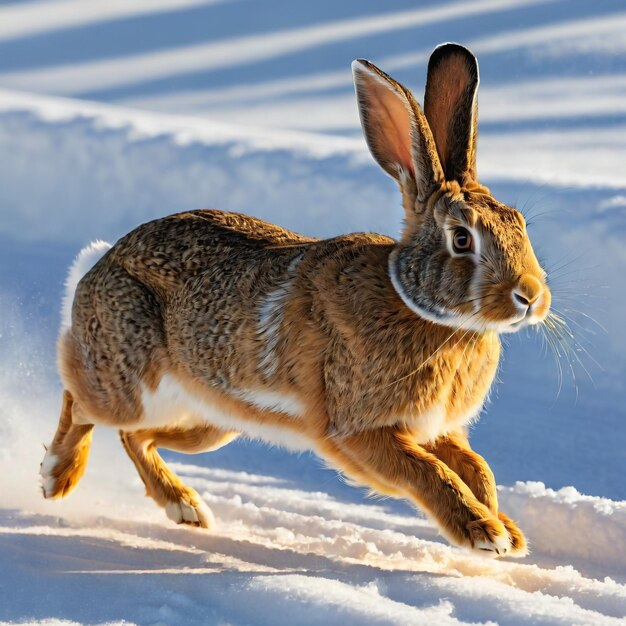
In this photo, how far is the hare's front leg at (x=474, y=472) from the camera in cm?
460

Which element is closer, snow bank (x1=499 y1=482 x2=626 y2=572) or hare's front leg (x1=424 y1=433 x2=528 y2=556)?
hare's front leg (x1=424 y1=433 x2=528 y2=556)

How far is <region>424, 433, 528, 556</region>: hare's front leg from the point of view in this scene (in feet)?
15.1

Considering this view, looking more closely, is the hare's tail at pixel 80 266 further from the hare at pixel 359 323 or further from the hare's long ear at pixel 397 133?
the hare's long ear at pixel 397 133

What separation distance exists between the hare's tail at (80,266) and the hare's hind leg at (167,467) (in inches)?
27.5

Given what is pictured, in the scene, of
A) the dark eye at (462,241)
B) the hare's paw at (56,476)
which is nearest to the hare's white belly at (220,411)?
the hare's paw at (56,476)

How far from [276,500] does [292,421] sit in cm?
151

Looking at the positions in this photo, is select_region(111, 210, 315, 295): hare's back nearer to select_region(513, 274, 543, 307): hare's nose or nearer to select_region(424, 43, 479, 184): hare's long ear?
select_region(424, 43, 479, 184): hare's long ear

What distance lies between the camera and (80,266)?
19.6 ft

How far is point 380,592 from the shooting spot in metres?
4.46

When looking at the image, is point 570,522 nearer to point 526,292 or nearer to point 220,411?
point 220,411

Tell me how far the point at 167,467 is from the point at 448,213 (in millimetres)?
2067

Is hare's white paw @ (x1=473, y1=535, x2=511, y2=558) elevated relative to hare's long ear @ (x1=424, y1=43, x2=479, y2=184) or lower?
lower

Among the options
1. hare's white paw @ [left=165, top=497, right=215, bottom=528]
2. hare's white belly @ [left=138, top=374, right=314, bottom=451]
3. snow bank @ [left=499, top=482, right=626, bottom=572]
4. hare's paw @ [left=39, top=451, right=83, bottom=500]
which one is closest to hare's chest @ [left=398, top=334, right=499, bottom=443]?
hare's white belly @ [left=138, top=374, right=314, bottom=451]

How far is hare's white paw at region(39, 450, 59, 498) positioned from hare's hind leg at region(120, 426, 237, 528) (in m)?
0.37
